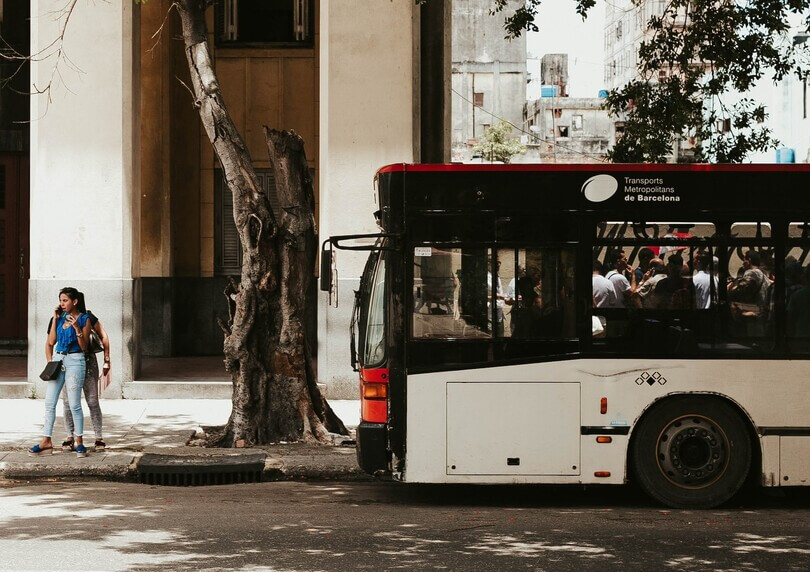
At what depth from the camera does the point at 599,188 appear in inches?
362

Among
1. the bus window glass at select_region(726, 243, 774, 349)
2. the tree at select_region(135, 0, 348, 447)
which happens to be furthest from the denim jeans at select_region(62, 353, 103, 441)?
the bus window glass at select_region(726, 243, 774, 349)

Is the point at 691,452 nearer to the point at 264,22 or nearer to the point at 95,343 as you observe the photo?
the point at 95,343

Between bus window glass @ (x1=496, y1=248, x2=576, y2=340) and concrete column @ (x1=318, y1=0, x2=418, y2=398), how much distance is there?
7.16 meters

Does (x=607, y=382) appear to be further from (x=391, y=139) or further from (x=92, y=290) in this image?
(x=92, y=290)

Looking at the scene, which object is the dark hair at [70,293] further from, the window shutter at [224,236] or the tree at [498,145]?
the tree at [498,145]

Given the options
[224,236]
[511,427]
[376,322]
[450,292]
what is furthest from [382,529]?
[224,236]

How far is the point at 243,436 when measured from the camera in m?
12.2

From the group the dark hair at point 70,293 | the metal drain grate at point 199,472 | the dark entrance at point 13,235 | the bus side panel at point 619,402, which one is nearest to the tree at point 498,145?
the dark entrance at point 13,235

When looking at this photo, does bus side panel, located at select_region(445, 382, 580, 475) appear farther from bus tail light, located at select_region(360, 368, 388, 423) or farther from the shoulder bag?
the shoulder bag

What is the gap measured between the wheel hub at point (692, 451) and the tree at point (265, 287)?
4289mm

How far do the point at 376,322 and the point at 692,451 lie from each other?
2.73m

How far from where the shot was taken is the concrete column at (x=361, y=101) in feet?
52.8

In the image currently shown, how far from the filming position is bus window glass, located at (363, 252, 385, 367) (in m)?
9.25

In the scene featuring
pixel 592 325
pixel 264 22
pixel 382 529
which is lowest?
pixel 382 529
